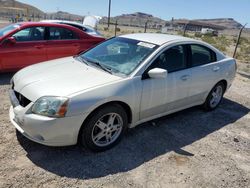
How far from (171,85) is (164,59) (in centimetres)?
43

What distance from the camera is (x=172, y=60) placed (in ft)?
13.8

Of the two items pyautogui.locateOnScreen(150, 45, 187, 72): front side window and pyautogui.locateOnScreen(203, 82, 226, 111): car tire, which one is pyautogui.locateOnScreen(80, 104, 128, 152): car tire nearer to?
pyautogui.locateOnScreen(150, 45, 187, 72): front side window

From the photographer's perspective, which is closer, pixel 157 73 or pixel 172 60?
pixel 157 73

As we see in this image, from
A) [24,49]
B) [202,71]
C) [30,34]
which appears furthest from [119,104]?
[30,34]

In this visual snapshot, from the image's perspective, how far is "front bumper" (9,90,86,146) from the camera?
2969 millimetres

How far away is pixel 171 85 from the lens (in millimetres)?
4074

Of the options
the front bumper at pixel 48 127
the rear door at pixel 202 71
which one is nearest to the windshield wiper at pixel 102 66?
the front bumper at pixel 48 127

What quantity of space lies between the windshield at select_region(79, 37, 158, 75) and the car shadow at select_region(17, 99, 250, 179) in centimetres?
112

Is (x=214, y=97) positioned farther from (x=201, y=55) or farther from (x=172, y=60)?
(x=172, y=60)

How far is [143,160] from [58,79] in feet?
5.27

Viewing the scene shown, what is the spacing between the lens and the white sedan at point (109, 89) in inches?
120

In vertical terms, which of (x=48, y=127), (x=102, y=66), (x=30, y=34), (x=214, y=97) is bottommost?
(x=214, y=97)

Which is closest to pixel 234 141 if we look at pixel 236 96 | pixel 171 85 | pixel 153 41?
pixel 171 85

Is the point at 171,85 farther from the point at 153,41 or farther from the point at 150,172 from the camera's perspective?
the point at 150,172
